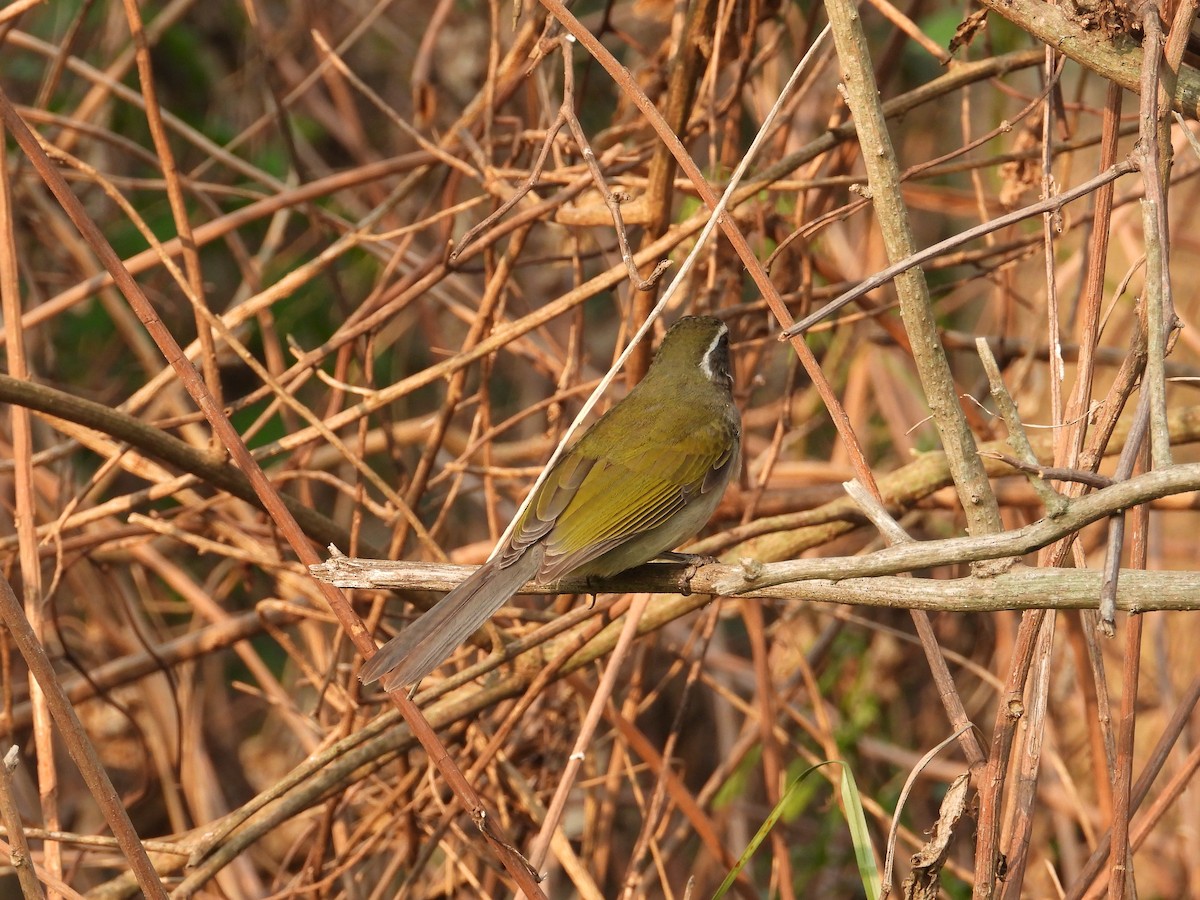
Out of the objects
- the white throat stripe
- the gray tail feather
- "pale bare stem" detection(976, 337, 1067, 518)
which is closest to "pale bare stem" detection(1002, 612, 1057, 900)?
"pale bare stem" detection(976, 337, 1067, 518)

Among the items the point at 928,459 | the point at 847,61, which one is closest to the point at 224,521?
the point at 928,459

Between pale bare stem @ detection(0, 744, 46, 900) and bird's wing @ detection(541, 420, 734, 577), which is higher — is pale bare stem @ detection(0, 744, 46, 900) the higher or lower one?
the lower one

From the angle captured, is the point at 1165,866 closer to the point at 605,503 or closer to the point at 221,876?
the point at 605,503

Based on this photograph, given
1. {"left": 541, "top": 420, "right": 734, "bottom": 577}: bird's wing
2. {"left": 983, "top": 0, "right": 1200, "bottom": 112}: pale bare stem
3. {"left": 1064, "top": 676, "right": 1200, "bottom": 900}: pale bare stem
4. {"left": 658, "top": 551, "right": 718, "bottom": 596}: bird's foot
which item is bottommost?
{"left": 1064, "top": 676, "right": 1200, "bottom": 900}: pale bare stem

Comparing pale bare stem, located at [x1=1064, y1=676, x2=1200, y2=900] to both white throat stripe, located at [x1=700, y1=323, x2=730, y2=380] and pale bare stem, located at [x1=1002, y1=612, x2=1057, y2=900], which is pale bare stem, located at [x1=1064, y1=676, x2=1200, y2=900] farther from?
white throat stripe, located at [x1=700, y1=323, x2=730, y2=380]

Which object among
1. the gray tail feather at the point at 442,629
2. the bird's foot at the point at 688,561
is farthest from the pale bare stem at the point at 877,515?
the gray tail feather at the point at 442,629

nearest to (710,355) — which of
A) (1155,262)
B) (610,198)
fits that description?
(610,198)

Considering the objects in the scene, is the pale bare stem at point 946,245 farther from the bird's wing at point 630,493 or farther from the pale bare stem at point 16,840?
the pale bare stem at point 16,840

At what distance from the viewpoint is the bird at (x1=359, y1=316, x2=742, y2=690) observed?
303 centimetres

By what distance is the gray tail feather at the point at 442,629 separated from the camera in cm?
262

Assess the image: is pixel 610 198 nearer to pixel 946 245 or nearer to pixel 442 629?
pixel 946 245

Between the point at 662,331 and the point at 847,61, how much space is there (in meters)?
2.37

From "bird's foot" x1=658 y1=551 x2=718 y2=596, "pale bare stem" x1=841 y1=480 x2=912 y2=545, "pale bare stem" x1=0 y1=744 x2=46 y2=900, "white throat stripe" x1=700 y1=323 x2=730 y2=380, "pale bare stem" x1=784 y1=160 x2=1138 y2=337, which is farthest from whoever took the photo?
"white throat stripe" x1=700 y1=323 x2=730 y2=380

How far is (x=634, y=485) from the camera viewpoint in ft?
12.3
